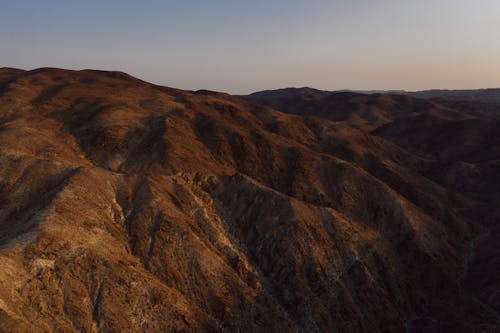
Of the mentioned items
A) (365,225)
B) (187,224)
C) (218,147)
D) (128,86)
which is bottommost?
(365,225)

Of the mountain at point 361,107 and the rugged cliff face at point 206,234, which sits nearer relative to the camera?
the rugged cliff face at point 206,234

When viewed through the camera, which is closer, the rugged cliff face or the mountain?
the rugged cliff face

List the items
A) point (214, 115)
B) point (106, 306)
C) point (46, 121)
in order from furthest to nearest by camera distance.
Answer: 1. point (214, 115)
2. point (46, 121)
3. point (106, 306)

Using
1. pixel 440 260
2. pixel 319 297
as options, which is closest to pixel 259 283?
pixel 319 297

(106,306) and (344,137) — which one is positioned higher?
(344,137)

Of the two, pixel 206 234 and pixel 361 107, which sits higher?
pixel 361 107

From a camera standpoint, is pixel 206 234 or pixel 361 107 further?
pixel 361 107

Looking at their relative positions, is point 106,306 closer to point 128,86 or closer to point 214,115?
point 214,115

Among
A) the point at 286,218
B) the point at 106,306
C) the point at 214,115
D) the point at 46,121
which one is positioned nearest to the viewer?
the point at 106,306
